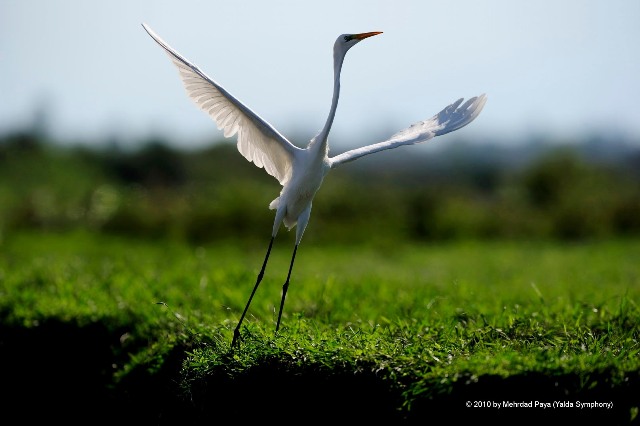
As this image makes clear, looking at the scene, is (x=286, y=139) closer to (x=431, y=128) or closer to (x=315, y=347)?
(x=431, y=128)

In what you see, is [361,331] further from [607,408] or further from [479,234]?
[479,234]

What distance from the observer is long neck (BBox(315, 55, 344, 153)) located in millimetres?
3619

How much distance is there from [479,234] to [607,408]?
978 centimetres

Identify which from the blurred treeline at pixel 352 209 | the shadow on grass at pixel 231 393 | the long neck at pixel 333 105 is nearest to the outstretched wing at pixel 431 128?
the long neck at pixel 333 105

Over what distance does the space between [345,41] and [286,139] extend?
63cm

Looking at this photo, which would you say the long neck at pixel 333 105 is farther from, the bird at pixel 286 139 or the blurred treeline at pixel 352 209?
the blurred treeline at pixel 352 209

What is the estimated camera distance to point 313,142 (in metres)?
3.71

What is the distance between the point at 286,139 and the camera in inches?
146

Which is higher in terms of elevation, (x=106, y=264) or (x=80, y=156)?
(x=80, y=156)

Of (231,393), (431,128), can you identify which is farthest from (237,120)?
(231,393)

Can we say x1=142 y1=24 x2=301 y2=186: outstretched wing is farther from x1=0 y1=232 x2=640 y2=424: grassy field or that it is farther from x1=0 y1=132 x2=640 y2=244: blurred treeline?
x1=0 y1=132 x2=640 y2=244: blurred treeline

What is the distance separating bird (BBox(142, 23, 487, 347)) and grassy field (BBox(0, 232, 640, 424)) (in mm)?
325

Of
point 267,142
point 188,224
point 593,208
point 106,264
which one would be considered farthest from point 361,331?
point 593,208

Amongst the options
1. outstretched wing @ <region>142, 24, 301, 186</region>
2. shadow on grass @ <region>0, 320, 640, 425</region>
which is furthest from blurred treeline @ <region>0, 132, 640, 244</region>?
shadow on grass @ <region>0, 320, 640, 425</region>
